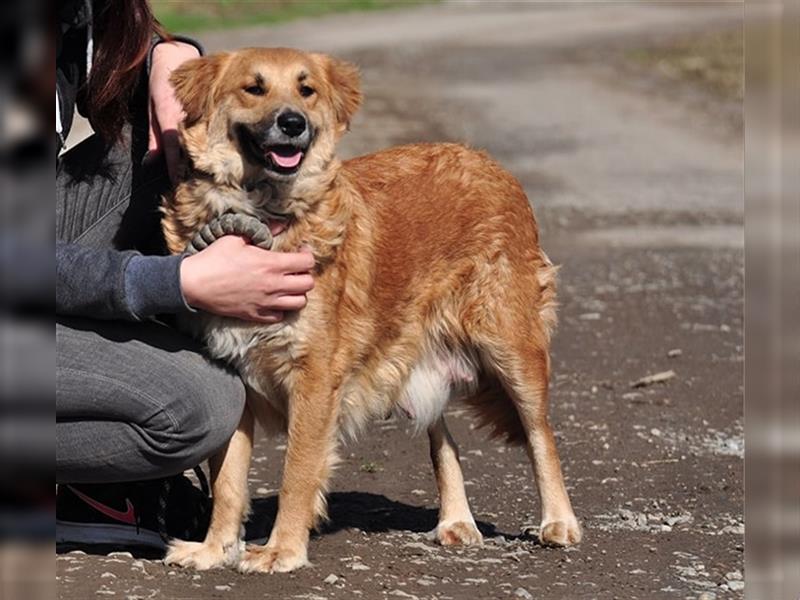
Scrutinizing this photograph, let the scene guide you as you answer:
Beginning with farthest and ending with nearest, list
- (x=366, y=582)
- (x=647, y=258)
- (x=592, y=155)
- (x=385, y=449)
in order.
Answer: (x=592, y=155) → (x=647, y=258) → (x=385, y=449) → (x=366, y=582)

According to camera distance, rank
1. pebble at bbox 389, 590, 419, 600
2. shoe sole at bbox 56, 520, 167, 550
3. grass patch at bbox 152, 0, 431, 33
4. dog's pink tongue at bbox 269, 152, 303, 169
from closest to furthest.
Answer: pebble at bbox 389, 590, 419, 600 < dog's pink tongue at bbox 269, 152, 303, 169 < shoe sole at bbox 56, 520, 167, 550 < grass patch at bbox 152, 0, 431, 33

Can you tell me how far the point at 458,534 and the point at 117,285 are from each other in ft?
4.83

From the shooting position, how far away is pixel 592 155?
Answer: 583 inches

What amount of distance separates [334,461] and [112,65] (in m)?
1.31

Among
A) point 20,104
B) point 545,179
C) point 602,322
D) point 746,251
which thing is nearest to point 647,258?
point 602,322

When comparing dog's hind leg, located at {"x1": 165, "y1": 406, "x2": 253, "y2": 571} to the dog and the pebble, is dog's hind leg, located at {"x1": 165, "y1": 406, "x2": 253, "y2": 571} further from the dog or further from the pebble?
the pebble

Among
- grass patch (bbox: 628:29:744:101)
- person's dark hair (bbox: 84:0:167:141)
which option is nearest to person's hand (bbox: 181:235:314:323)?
person's dark hair (bbox: 84:0:167:141)

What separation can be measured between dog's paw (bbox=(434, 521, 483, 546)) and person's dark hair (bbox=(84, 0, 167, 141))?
5.47 feet

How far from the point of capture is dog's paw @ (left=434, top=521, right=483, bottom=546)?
4816 mm

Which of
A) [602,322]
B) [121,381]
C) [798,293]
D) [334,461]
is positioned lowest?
[602,322]

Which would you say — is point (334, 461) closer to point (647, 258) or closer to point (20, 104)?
point (20, 104)

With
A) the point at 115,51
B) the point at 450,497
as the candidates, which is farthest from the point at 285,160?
the point at 450,497

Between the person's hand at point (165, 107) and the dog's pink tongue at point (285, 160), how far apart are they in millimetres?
334

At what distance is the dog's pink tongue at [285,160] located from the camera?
14.0ft
